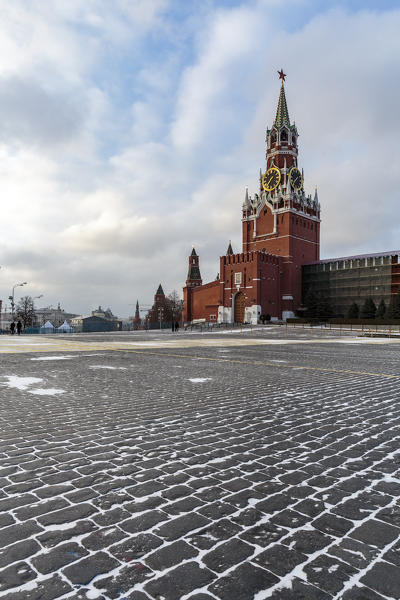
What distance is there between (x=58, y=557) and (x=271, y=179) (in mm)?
77899

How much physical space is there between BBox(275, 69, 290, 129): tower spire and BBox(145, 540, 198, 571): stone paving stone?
84.4m

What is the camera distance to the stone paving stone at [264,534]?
2.27 metres

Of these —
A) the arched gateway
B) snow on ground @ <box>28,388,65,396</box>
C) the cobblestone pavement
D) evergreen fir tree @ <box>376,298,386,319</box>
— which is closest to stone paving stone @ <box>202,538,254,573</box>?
the cobblestone pavement

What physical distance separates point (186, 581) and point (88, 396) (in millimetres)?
4822

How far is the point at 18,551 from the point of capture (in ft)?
7.05

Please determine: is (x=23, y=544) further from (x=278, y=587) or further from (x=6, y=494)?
(x=278, y=587)

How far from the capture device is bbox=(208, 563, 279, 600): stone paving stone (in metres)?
1.85

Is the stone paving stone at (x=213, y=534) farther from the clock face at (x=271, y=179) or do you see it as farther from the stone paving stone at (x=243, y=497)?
the clock face at (x=271, y=179)

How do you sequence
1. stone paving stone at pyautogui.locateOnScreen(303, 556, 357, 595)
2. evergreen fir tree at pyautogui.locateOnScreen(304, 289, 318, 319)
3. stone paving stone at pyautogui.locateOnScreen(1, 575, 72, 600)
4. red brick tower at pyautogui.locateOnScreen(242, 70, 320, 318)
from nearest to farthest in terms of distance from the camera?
stone paving stone at pyautogui.locateOnScreen(1, 575, 72, 600)
stone paving stone at pyautogui.locateOnScreen(303, 556, 357, 595)
evergreen fir tree at pyautogui.locateOnScreen(304, 289, 318, 319)
red brick tower at pyautogui.locateOnScreen(242, 70, 320, 318)

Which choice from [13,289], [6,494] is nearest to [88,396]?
[6,494]

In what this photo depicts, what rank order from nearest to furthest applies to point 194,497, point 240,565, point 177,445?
point 240,565
point 194,497
point 177,445

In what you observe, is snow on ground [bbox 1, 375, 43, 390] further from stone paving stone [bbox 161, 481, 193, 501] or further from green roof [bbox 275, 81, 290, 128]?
green roof [bbox 275, 81, 290, 128]

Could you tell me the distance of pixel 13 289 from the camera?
160 ft

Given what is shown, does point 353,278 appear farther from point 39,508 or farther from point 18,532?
point 18,532
